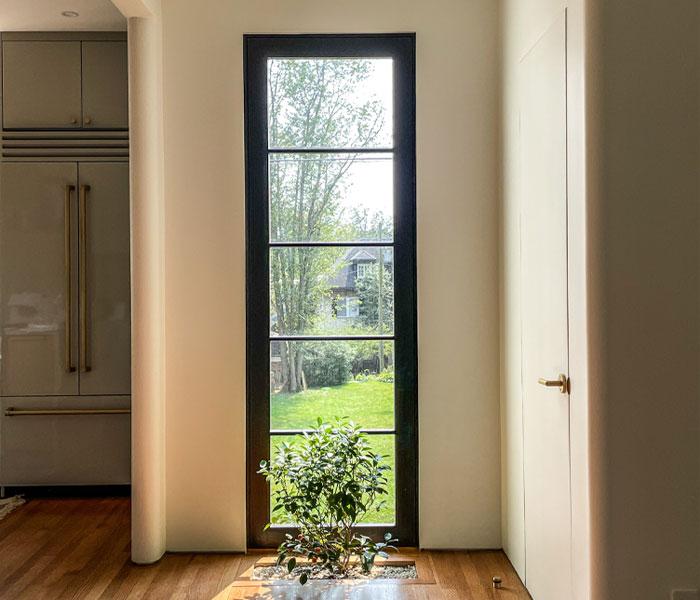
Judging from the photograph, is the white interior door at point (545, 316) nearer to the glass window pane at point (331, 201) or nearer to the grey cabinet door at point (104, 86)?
the glass window pane at point (331, 201)

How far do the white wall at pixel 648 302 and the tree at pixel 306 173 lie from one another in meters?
1.50

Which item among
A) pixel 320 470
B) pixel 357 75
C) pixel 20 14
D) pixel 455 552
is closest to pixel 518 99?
pixel 357 75

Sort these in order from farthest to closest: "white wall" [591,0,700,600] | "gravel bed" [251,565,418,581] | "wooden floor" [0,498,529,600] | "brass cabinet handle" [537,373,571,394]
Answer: "gravel bed" [251,565,418,581], "wooden floor" [0,498,529,600], "brass cabinet handle" [537,373,571,394], "white wall" [591,0,700,600]

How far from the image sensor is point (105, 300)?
4.14 metres

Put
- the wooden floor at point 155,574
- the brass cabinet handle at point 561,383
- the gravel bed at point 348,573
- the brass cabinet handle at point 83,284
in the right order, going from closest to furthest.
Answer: the brass cabinet handle at point 561,383 < the wooden floor at point 155,574 < the gravel bed at point 348,573 < the brass cabinet handle at point 83,284

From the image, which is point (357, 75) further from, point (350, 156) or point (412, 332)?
point (412, 332)

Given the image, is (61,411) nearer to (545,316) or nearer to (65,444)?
(65,444)

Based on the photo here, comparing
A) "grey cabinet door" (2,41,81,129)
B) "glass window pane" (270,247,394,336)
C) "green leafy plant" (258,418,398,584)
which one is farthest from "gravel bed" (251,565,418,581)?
"grey cabinet door" (2,41,81,129)

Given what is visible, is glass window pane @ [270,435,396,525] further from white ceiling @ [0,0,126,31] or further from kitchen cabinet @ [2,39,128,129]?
white ceiling @ [0,0,126,31]

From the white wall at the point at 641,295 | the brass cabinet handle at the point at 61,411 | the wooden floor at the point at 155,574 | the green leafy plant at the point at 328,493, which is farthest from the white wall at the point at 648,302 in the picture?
the brass cabinet handle at the point at 61,411

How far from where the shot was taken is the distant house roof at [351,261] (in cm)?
345

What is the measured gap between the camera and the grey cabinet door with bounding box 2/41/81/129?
4152 mm

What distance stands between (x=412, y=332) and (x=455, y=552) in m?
1.06

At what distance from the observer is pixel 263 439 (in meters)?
3.42
